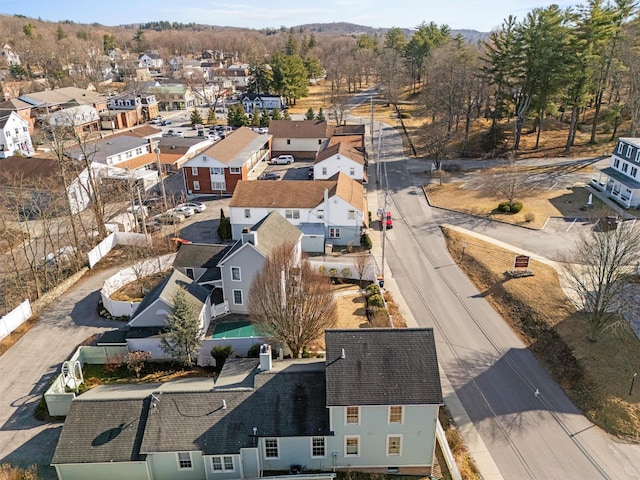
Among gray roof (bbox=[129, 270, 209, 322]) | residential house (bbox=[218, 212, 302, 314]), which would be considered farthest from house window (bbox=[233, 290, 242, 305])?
gray roof (bbox=[129, 270, 209, 322])

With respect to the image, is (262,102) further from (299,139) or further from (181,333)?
(181,333)

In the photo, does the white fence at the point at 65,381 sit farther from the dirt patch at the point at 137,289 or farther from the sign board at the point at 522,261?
the sign board at the point at 522,261

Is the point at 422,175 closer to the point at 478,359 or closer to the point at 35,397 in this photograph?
the point at 478,359

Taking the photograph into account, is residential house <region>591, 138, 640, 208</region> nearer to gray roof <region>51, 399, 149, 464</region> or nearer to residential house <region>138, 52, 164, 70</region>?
gray roof <region>51, 399, 149, 464</region>

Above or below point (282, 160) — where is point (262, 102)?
above

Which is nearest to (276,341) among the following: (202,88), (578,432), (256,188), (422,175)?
(578,432)

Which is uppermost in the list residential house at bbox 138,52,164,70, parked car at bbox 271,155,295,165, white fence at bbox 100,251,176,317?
residential house at bbox 138,52,164,70

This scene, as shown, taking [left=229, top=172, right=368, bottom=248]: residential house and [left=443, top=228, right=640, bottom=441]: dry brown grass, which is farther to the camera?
[left=229, top=172, right=368, bottom=248]: residential house

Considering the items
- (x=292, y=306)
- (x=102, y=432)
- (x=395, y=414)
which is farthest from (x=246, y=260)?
(x=395, y=414)
